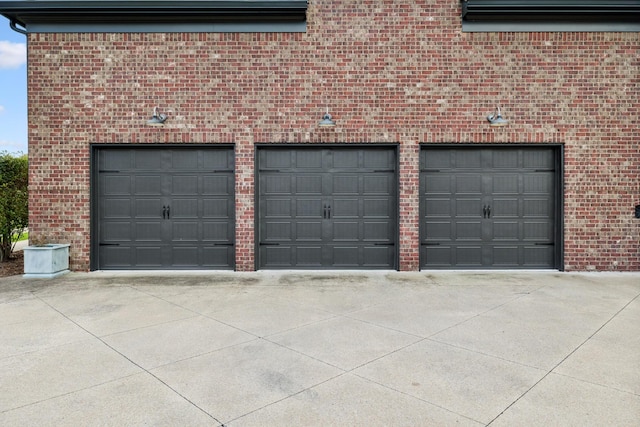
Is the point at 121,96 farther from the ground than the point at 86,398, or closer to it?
farther from the ground

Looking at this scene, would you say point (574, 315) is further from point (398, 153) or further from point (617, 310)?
point (398, 153)

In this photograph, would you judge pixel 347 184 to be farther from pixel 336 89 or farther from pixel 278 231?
pixel 336 89

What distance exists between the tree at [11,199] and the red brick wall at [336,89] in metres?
1.37

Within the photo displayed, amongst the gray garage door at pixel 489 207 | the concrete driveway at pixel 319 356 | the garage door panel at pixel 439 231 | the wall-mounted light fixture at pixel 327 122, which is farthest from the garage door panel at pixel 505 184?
the wall-mounted light fixture at pixel 327 122

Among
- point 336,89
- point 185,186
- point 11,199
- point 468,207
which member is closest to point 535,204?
point 468,207

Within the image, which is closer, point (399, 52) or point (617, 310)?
point (617, 310)

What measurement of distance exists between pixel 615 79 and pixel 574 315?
5.84 meters

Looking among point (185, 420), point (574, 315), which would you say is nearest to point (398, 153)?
Answer: point (574, 315)

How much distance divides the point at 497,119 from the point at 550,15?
2.46 meters

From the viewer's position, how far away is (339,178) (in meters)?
8.31

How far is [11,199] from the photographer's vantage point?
883 centimetres

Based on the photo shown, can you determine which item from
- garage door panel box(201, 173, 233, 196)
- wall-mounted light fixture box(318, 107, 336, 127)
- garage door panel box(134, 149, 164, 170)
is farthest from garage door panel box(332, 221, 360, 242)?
garage door panel box(134, 149, 164, 170)

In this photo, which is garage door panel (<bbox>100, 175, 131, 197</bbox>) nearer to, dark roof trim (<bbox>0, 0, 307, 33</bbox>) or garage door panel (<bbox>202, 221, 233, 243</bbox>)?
garage door panel (<bbox>202, 221, 233, 243</bbox>)

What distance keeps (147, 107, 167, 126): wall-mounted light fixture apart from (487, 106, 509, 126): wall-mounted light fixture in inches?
270
